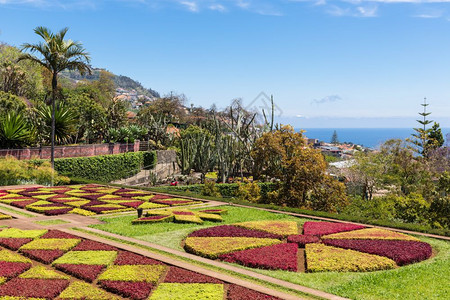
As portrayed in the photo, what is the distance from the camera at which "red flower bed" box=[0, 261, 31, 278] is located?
8088 mm

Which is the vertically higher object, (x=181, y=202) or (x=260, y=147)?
(x=260, y=147)

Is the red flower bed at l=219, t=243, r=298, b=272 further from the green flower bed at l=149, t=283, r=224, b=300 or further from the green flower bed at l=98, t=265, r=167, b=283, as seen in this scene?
the green flower bed at l=98, t=265, r=167, b=283

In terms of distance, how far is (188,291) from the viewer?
738 centimetres

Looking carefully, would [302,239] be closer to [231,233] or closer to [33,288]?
[231,233]

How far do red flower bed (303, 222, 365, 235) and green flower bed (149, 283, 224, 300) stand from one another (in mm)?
5356

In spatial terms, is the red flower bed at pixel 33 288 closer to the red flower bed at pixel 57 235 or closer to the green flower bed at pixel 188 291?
the green flower bed at pixel 188 291

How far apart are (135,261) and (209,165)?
67.8ft

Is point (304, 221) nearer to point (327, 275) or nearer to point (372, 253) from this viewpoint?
point (372, 253)

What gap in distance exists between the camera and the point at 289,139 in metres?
22.3

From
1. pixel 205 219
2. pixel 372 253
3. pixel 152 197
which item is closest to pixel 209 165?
pixel 152 197

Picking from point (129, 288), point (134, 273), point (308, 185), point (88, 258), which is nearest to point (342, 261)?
point (134, 273)

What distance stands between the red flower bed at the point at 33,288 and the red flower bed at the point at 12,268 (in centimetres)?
32

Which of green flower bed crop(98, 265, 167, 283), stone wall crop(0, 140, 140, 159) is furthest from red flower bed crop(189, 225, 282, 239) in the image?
stone wall crop(0, 140, 140, 159)

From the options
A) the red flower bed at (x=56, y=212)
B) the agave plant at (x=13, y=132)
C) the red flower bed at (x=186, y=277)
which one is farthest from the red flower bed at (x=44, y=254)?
the agave plant at (x=13, y=132)
